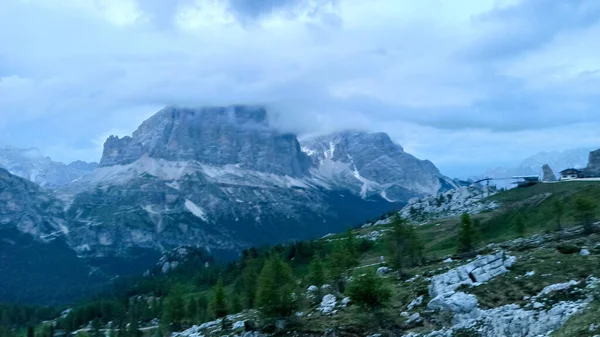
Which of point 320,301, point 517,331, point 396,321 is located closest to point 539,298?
point 517,331

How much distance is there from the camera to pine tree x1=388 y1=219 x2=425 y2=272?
108125mm

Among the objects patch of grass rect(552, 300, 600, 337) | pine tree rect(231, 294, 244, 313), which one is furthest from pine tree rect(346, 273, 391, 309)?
pine tree rect(231, 294, 244, 313)

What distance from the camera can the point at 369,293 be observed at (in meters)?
61.2

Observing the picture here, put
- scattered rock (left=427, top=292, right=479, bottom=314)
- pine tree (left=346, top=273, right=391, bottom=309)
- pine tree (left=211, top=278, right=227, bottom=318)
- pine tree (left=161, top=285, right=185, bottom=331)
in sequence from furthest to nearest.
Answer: pine tree (left=161, top=285, right=185, bottom=331)
pine tree (left=211, top=278, right=227, bottom=318)
pine tree (left=346, top=273, right=391, bottom=309)
scattered rock (left=427, top=292, right=479, bottom=314)

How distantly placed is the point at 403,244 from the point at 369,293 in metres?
51.9

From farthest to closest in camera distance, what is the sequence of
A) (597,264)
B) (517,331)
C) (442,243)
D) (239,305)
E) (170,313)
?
1. (442,243)
2. (170,313)
3. (239,305)
4. (597,264)
5. (517,331)

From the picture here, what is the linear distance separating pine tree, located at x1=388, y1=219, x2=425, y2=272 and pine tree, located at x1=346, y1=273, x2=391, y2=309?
4538 centimetres

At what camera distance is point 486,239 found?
15500 centimetres

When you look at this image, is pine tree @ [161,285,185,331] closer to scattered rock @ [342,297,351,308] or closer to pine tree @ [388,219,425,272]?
pine tree @ [388,219,425,272]

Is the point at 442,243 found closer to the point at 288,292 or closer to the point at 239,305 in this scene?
the point at 239,305

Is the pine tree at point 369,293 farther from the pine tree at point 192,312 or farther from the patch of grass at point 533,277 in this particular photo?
the pine tree at point 192,312

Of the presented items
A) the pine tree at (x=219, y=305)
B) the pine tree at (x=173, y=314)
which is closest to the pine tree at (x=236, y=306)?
the pine tree at (x=219, y=305)

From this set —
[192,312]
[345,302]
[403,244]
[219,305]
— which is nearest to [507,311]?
[345,302]

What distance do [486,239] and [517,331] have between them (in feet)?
374
